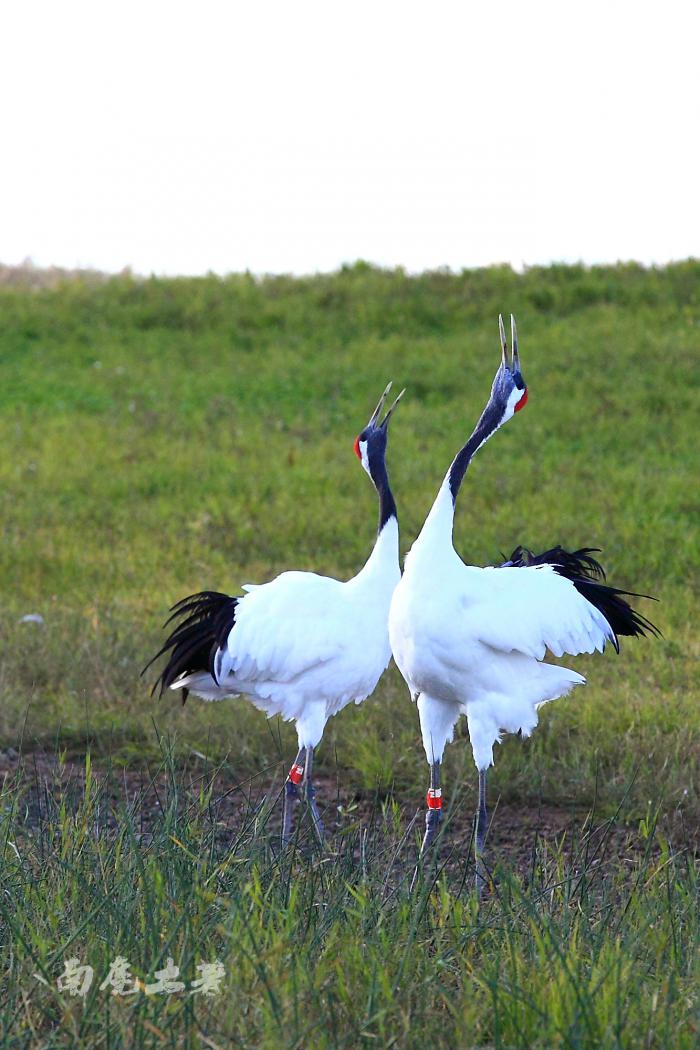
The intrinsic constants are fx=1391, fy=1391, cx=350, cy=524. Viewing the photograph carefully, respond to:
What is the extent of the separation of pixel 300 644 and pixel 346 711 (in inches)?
56.1

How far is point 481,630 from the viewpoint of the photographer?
4754 millimetres

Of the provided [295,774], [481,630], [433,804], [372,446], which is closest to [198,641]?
[295,774]

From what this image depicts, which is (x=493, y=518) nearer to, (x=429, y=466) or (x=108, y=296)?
(x=429, y=466)

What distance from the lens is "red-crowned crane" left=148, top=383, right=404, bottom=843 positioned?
5383 mm

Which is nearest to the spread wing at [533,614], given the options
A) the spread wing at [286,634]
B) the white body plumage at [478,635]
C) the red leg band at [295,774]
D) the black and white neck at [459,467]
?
the white body plumage at [478,635]

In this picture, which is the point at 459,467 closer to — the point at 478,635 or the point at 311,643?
the point at 478,635

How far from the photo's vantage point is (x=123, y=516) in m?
10.4

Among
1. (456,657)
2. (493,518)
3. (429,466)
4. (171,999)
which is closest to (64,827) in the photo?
(171,999)

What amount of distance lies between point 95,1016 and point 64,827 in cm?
108

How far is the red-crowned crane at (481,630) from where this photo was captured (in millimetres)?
4727

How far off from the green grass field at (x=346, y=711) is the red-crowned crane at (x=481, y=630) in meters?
0.31

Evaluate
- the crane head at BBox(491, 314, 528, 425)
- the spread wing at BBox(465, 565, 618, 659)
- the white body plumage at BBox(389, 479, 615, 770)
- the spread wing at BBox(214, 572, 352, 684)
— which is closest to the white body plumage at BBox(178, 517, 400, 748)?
the spread wing at BBox(214, 572, 352, 684)

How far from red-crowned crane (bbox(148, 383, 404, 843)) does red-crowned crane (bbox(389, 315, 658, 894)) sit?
46 cm

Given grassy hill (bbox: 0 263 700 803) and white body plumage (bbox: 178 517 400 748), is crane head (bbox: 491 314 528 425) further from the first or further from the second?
grassy hill (bbox: 0 263 700 803)
